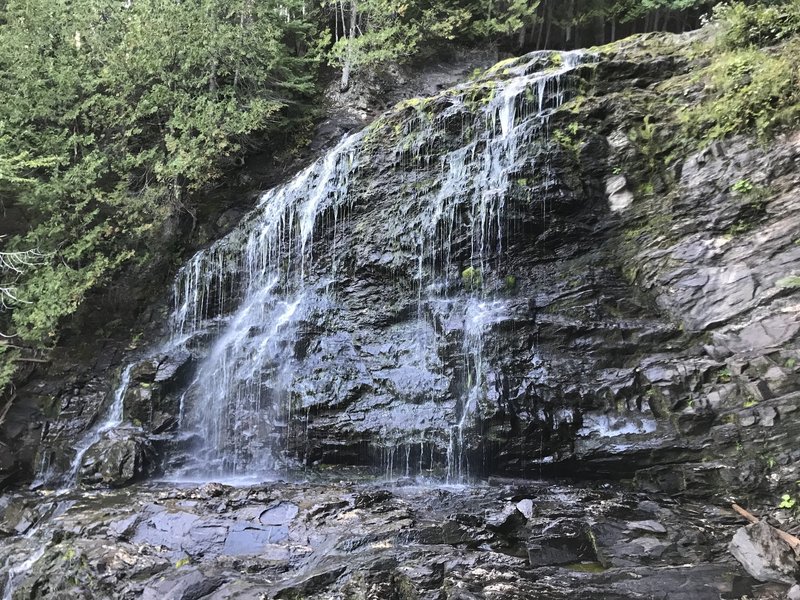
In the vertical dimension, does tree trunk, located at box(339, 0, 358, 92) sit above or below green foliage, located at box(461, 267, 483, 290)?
above

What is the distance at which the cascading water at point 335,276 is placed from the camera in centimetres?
873

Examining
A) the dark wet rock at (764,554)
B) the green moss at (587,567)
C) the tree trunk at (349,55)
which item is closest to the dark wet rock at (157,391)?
the green moss at (587,567)

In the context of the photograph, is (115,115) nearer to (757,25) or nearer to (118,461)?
(118,461)

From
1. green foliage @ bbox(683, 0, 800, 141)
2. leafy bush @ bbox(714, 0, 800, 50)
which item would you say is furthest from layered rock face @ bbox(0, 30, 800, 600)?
leafy bush @ bbox(714, 0, 800, 50)

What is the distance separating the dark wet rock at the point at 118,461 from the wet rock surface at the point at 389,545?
1241mm

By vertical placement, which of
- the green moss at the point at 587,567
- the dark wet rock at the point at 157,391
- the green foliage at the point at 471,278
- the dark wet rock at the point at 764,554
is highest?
the green foliage at the point at 471,278

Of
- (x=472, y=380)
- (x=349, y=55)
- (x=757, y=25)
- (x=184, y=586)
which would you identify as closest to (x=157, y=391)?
(x=184, y=586)

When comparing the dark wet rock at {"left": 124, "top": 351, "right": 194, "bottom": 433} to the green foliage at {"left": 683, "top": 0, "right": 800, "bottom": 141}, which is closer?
the green foliage at {"left": 683, "top": 0, "right": 800, "bottom": 141}

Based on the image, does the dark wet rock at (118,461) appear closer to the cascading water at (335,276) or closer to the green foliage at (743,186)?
the cascading water at (335,276)

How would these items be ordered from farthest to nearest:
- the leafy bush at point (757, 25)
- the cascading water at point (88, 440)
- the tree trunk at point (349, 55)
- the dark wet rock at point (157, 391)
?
the tree trunk at point (349, 55)
the dark wet rock at point (157, 391)
the cascading water at point (88, 440)
the leafy bush at point (757, 25)

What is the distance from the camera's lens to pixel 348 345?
938 cm

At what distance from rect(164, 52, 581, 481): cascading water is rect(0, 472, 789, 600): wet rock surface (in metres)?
1.48

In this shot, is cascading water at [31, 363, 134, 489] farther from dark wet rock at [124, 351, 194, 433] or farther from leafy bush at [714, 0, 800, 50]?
leafy bush at [714, 0, 800, 50]

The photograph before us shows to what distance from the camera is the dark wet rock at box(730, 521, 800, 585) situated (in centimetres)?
428
